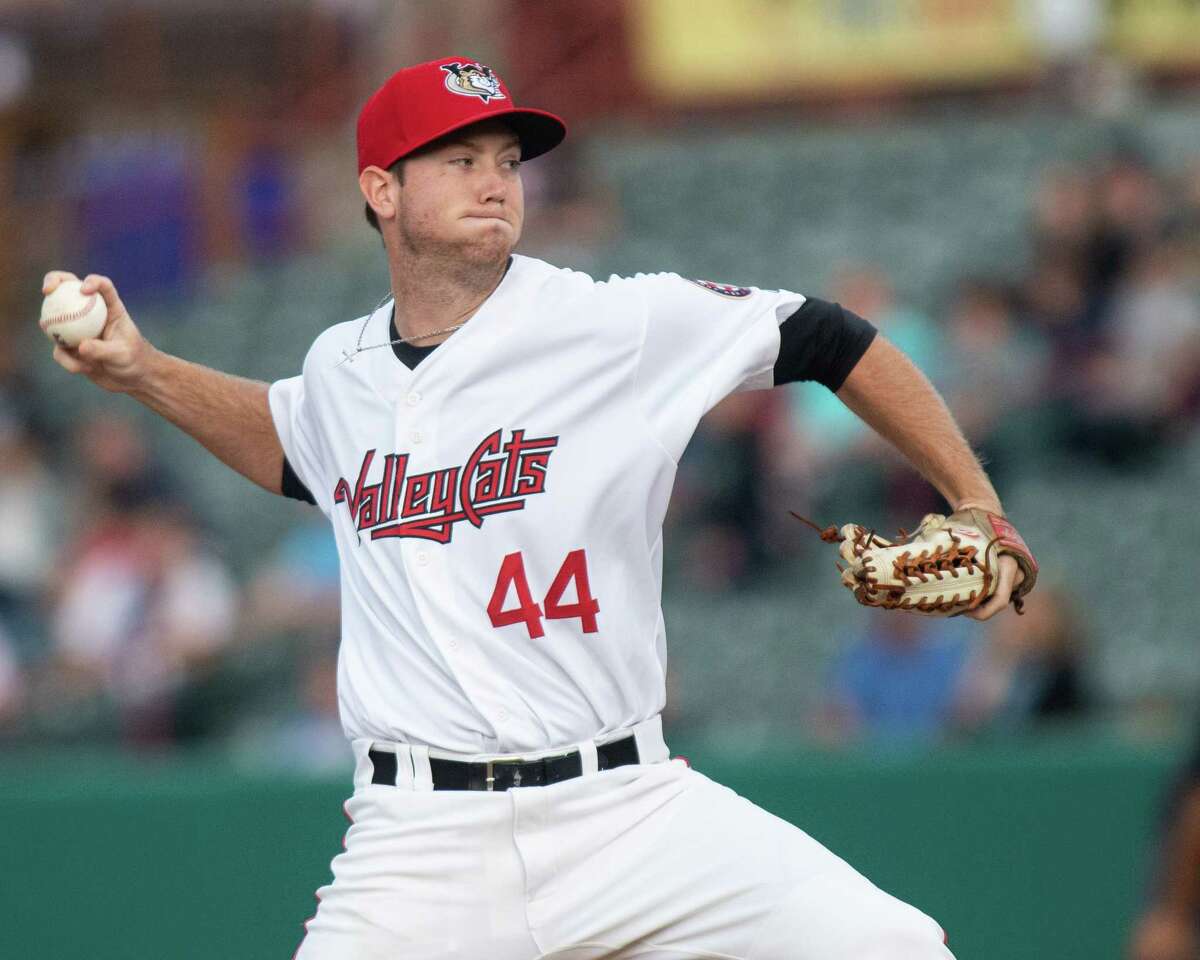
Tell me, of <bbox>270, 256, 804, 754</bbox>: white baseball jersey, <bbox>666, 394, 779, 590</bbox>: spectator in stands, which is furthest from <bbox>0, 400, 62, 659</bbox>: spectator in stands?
<bbox>270, 256, 804, 754</bbox>: white baseball jersey

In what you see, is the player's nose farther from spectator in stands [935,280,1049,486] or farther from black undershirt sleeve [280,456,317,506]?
spectator in stands [935,280,1049,486]

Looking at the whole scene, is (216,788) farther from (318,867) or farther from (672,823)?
(672,823)

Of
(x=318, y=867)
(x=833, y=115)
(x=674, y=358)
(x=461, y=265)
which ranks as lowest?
(x=318, y=867)

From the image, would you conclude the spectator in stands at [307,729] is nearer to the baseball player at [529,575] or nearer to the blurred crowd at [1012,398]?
the blurred crowd at [1012,398]

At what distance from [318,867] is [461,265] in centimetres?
330

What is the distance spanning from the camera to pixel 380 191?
383 centimetres

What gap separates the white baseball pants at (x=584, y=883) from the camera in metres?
3.37

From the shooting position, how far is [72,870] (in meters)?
6.63

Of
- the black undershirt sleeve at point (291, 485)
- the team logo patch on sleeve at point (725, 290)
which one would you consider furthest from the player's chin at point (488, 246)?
the black undershirt sleeve at point (291, 485)

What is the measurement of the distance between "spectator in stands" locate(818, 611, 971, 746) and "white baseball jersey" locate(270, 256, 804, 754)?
3.39 metres

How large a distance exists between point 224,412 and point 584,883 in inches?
51.1

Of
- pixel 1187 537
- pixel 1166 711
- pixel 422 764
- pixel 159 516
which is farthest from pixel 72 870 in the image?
pixel 1187 537

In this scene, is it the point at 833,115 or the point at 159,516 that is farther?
the point at 833,115

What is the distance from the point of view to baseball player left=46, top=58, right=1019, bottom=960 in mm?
3406
